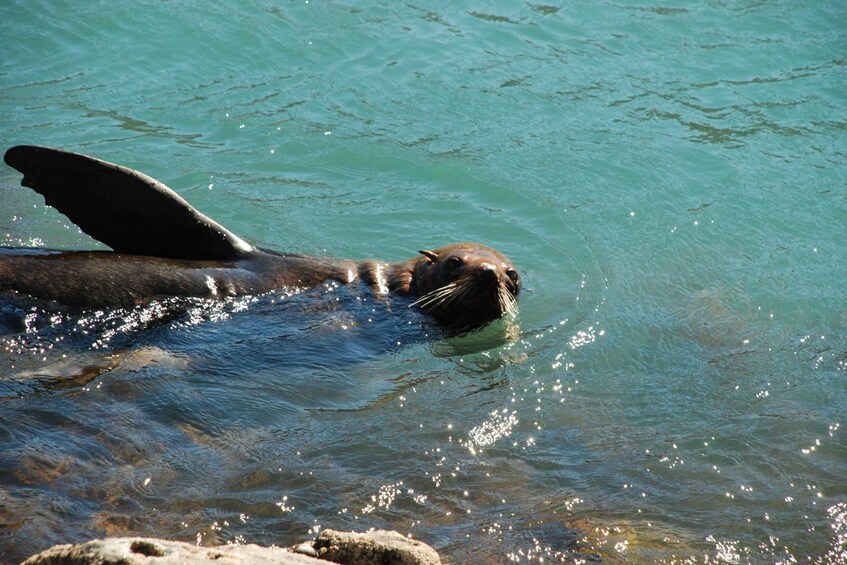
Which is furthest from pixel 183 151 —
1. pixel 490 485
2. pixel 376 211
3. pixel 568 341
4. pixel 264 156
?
pixel 490 485

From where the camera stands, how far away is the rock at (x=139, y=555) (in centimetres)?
316

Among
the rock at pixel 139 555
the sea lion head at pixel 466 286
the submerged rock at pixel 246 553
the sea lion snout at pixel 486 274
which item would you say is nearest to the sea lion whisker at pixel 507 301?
the sea lion head at pixel 466 286

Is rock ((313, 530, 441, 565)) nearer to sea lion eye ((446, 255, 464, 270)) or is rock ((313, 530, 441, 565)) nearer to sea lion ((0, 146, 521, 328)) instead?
sea lion ((0, 146, 521, 328))

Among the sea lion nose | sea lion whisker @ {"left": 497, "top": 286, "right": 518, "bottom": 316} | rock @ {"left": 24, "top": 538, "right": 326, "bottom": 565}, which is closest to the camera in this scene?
rock @ {"left": 24, "top": 538, "right": 326, "bottom": 565}

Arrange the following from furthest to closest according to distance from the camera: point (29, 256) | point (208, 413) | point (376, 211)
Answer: point (376, 211), point (29, 256), point (208, 413)

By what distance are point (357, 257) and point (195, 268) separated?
1.93m

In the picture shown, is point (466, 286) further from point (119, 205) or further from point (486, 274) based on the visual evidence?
point (119, 205)

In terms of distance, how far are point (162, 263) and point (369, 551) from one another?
3.90 meters

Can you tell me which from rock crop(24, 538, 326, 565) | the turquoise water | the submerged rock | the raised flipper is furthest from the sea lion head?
rock crop(24, 538, 326, 565)

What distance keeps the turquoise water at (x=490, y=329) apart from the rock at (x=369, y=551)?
73 centimetres

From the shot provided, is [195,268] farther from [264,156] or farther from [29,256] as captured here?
[264,156]

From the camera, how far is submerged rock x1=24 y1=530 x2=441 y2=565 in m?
3.19

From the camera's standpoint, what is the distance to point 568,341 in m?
7.32

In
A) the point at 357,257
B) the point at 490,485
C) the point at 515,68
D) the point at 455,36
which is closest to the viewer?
the point at 490,485
